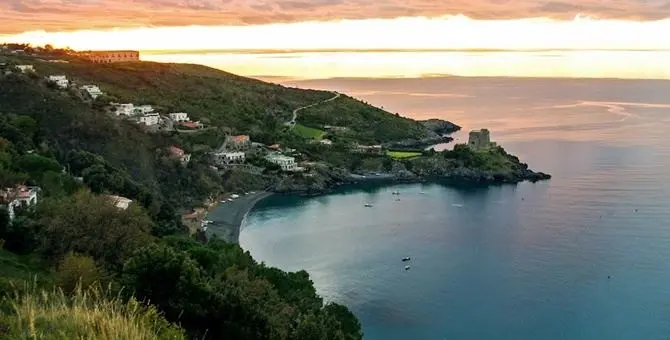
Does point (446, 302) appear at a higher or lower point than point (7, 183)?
lower

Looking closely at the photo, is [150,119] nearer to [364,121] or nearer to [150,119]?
[150,119]

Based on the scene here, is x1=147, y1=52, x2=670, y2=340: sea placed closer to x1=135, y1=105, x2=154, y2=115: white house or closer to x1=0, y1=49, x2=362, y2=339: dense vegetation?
x1=0, y1=49, x2=362, y2=339: dense vegetation

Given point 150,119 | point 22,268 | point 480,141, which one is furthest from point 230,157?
point 22,268

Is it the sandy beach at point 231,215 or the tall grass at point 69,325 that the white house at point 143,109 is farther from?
the tall grass at point 69,325

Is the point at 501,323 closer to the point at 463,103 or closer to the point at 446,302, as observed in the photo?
the point at 446,302

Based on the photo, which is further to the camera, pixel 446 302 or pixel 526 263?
pixel 526 263

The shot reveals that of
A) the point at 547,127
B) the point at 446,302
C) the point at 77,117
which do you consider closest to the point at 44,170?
the point at 77,117

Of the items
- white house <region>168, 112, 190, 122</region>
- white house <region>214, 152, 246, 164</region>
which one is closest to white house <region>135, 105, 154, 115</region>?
white house <region>168, 112, 190, 122</region>
